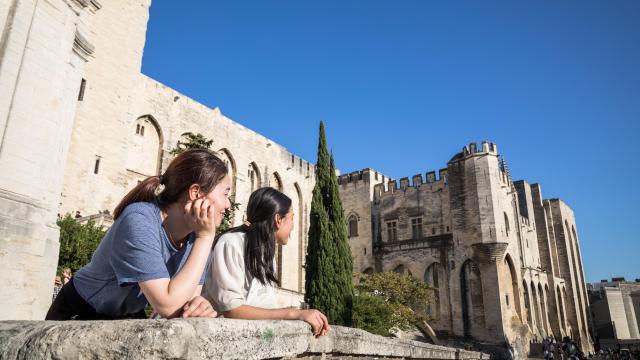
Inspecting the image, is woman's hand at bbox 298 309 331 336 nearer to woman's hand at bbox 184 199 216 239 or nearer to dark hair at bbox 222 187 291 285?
dark hair at bbox 222 187 291 285

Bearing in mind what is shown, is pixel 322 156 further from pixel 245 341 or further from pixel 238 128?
pixel 245 341

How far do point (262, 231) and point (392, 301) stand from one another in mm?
19836

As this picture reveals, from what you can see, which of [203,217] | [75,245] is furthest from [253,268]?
[75,245]

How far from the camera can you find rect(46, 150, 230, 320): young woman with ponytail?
162 centimetres

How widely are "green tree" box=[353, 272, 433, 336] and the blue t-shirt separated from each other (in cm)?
1411

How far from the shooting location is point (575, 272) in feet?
116

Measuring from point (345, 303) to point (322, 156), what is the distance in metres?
6.03

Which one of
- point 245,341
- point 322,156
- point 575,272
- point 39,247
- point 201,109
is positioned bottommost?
point 245,341

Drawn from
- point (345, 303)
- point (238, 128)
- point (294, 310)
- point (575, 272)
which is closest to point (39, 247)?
point (294, 310)

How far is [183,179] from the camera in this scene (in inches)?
75.5

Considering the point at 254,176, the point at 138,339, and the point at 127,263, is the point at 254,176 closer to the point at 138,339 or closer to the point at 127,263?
→ the point at 127,263

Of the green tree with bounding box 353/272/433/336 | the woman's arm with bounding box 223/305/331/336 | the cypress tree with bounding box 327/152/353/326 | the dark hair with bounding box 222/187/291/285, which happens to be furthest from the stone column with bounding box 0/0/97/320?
the green tree with bounding box 353/272/433/336

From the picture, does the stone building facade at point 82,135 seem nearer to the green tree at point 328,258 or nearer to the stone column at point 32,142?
the stone column at point 32,142

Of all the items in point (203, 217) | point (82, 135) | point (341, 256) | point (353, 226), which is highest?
point (353, 226)
